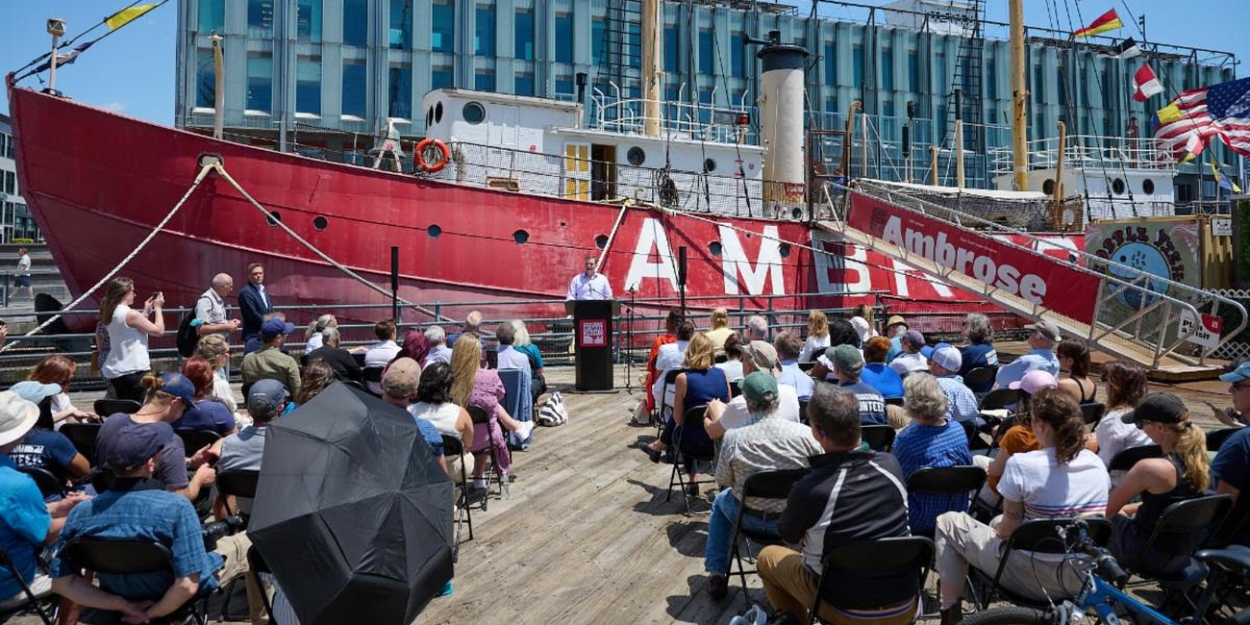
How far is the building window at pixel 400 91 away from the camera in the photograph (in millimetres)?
35562

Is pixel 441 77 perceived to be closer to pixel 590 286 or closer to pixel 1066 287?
pixel 590 286

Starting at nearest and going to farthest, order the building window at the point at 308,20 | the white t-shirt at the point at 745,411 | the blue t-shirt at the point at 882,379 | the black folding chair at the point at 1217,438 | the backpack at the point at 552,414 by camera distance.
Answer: the black folding chair at the point at 1217,438, the white t-shirt at the point at 745,411, the blue t-shirt at the point at 882,379, the backpack at the point at 552,414, the building window at the point at 308,20

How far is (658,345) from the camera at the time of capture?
8.44 meters

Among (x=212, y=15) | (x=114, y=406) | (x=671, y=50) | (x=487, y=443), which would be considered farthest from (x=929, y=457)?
(x=671, y=50)

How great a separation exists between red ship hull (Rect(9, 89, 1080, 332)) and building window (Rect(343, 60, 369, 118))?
23.7m

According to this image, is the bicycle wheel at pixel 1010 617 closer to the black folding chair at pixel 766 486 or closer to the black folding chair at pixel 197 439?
the black folding chair at pixel 766 486

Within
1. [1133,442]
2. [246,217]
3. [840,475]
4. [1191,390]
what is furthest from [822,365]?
[246,217]

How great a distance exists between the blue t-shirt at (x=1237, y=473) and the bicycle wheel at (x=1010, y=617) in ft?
4.14

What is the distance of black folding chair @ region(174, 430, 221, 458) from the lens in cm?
497

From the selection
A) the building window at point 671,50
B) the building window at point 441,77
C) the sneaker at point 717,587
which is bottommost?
the sneaker at point 717,587

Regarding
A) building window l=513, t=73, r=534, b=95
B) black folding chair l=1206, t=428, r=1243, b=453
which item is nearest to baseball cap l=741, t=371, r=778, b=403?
black folding chair l=1206, t=428, r=1243, b=453

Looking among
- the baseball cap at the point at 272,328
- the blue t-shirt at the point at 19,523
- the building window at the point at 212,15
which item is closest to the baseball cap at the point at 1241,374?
the blue t-shirt at the point at 19,523

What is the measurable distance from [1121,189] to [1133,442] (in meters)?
25.5

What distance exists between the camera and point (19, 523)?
3.15m
